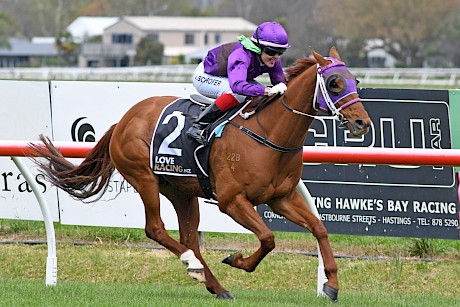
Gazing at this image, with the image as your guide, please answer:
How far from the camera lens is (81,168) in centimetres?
753

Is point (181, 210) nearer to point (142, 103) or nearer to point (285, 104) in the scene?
point (142, 103)

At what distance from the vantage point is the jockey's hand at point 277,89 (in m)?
6.46

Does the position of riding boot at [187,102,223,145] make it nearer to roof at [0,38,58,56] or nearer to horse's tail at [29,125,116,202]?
horse's tail at [29,125,116,202]

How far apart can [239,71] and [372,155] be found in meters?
1.12

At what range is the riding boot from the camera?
675 centimetres

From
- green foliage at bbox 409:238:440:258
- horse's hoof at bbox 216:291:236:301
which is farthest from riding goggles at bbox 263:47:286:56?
green foliage at bbox 409:238:440:258

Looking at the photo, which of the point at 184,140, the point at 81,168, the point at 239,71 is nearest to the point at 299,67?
the point at 239,71

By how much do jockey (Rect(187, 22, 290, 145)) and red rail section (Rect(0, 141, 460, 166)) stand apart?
64 cm

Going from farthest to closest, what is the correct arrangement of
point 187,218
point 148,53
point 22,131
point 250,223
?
point 148,53 → point 22,131 → point 187,218 → point 250,223

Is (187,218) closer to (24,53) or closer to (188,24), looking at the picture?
(24,53)

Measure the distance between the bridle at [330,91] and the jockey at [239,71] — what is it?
0.27 m

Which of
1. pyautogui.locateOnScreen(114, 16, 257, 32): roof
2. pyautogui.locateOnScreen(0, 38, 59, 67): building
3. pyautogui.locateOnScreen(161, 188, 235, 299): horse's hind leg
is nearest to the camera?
pyautogui.locateOnScreen(161, 188, 235, 299): horse's hind leg

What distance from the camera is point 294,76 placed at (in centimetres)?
666

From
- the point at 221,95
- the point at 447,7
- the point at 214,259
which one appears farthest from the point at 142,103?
the point at 447,7
